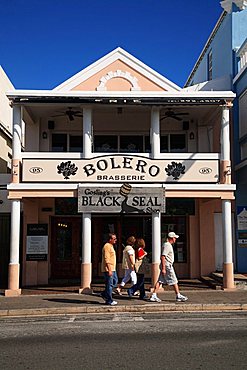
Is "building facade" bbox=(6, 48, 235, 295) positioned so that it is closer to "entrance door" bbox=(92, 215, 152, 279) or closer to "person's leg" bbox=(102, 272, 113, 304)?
"entrance door" bbox=(92, 215, 152, 279)

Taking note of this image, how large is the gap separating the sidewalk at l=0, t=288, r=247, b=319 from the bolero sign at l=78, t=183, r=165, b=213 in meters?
2.55

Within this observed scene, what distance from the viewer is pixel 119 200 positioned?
45.9ft

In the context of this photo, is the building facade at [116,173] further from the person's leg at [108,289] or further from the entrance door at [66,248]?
the person's leg at [108,289]

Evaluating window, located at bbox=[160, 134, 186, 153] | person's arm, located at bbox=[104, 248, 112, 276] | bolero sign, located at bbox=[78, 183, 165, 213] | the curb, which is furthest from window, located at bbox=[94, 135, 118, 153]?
the curb

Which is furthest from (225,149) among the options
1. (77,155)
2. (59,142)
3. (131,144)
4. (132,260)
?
(59,142)

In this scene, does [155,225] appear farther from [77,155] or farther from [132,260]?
[77,155]

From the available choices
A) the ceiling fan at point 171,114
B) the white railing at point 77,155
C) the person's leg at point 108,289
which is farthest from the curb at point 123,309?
the ceiling fan at point 171,114

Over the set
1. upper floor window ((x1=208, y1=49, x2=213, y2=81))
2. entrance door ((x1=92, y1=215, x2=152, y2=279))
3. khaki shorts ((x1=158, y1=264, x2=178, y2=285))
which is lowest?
khaki shorts ((x1=158, y1=264, x2=178, y2=285))

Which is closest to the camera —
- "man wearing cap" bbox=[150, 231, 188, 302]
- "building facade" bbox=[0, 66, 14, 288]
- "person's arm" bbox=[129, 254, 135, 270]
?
"man wearing cap" bbox=[150, 231, 188, 302]

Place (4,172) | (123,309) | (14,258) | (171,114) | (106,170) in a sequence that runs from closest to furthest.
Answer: (123,309) → (14,258) → (106,170) → (171,114) → (4,172)

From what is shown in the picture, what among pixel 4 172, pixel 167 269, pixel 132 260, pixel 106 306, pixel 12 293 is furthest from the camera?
pixel 4 172

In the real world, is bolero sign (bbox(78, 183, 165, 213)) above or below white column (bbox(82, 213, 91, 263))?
above

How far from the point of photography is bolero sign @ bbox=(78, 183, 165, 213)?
14.0 meters

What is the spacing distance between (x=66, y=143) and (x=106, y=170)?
128 inches
